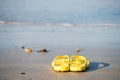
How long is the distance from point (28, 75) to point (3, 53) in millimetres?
3239

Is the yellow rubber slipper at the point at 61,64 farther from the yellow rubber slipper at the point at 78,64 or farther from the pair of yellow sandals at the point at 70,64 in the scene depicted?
the yellow rubber slipper at the point at 78,64

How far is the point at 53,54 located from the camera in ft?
34.5

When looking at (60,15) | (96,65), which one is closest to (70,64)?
(96,65)

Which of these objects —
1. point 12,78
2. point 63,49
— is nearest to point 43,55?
point 63,49

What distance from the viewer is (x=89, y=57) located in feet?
32.9

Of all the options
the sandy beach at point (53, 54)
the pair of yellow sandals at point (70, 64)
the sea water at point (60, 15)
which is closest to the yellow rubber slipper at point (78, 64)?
the pair of yellow sandals at point (70, 64)

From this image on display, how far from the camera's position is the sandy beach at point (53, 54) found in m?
7.75

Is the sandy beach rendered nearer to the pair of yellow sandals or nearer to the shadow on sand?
the shadow on sand

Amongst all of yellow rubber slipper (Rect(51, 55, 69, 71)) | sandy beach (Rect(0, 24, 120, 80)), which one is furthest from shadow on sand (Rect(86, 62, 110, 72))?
yellow rubber slipper (Rect(51, 55, 69, 71))

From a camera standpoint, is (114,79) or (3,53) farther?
(3,53)

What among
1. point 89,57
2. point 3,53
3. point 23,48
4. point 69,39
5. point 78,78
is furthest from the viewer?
point 69,39

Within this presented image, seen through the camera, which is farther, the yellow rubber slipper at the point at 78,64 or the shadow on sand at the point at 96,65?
the shadow on sand at the point at 96,65

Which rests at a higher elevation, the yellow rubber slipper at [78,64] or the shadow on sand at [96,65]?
the yellow rubber slipper at [78,64]

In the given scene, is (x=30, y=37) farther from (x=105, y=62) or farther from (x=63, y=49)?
(x=105, y=62)
